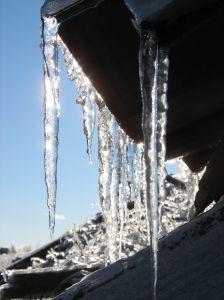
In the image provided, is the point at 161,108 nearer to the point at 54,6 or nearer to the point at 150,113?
the point at 150,113

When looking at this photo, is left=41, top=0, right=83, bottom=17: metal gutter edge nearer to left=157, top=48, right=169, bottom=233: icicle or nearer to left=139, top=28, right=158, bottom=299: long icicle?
left=139, top=28, right=158, bottom=299: long icicle

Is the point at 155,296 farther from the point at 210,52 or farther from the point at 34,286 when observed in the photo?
the point at 34,286

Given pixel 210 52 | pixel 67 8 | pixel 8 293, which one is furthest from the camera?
pixel 8 293

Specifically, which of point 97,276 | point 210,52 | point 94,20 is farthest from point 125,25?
point 97,276

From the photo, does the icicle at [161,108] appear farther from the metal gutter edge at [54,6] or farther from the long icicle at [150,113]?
the metal gutter edge at [54,6]

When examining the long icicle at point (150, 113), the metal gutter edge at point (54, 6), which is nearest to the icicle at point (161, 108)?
the long icicle at point (150, 113)

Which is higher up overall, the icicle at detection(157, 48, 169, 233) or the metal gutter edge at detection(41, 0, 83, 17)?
the metal gutter edge at detection(41, 0, 83, 17)

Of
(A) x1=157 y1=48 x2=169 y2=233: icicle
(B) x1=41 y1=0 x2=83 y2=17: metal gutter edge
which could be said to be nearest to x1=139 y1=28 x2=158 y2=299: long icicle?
(A) x1=157 y1=48 x2=169 y2=233: icicle

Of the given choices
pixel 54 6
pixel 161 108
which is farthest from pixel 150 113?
pixel 54 6
